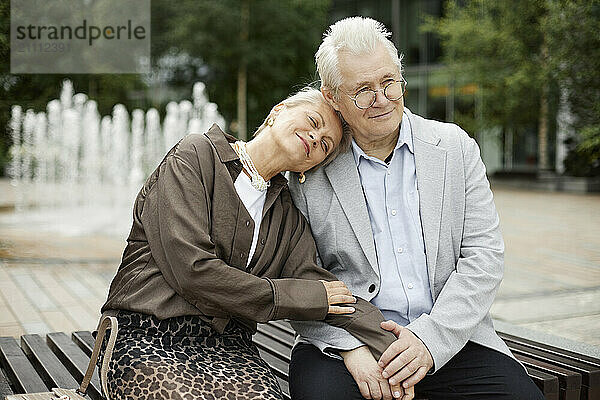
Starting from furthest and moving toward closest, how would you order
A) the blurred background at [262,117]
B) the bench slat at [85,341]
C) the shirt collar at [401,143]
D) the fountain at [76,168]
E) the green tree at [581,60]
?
the fountain at [76,168], the blurred background at [262,117], the green tree at [581,60], the bench slat at [85,341], the shirt collar at [401,143]

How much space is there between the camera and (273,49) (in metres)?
21.0

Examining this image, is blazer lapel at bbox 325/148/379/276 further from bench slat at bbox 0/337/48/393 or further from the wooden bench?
bench slat at bbox 0/337/48/393

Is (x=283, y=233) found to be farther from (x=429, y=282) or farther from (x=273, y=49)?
(x=273, y=49)

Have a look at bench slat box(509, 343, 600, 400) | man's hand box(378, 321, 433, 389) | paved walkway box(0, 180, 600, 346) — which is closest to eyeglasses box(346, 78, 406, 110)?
man's hand box(378, 321, 433, 389)

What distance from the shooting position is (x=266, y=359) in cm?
279

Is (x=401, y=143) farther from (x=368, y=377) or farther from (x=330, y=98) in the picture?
(x=368, y=377)

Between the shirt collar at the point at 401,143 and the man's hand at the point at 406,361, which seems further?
the shirt collar at the point at 401,143

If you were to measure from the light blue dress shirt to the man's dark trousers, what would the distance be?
0.19 metres

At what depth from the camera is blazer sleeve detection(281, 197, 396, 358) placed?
2.13m

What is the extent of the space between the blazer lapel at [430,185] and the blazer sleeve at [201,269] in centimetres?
37

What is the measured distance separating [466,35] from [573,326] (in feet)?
48.6

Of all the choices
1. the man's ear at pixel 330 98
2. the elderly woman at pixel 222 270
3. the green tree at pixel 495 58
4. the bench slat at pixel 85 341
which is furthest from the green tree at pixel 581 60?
the green tree at pixel 495 58

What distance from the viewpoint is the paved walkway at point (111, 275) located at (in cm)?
486

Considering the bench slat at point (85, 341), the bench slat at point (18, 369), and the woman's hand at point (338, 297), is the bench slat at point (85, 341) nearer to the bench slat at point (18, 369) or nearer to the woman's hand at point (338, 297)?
the bench slat at point (18, 369)
